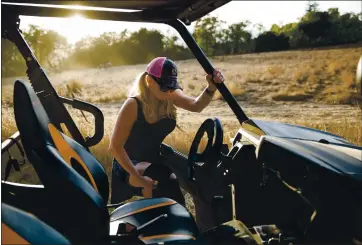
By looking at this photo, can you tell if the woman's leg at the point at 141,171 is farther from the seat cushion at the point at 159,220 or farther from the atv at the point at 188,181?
the seat cushion at the point at 159,220

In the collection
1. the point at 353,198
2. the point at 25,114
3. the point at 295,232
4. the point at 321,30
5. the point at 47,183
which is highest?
the point at 321,30

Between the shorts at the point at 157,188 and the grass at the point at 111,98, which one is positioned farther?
the grass at the point at 111,98

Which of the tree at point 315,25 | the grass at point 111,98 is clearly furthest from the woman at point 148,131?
the grass at point 111,98

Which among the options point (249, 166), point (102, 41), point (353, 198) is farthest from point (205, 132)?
point (102, 41)

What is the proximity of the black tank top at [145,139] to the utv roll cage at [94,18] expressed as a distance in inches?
9.2

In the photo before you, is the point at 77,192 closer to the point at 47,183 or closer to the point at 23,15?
the point at 47,183

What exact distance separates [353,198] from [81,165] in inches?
39.4

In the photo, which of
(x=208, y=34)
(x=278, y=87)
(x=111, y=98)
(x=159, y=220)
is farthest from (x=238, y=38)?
(x=278, y=87)

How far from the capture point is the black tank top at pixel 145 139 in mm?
2363

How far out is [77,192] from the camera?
4.83ft

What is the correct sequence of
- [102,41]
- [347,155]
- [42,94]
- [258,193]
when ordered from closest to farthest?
[347,155]
[258,193]
[42,94]
[102,41]

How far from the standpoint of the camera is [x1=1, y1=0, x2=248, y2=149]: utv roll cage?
6.82ft

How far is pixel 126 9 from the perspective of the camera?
2270mm

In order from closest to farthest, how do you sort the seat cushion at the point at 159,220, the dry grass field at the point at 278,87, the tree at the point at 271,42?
the seat cushion at the point at 159,220, the tree at the point at 271,42, the dry grass field at the point at 278,87
